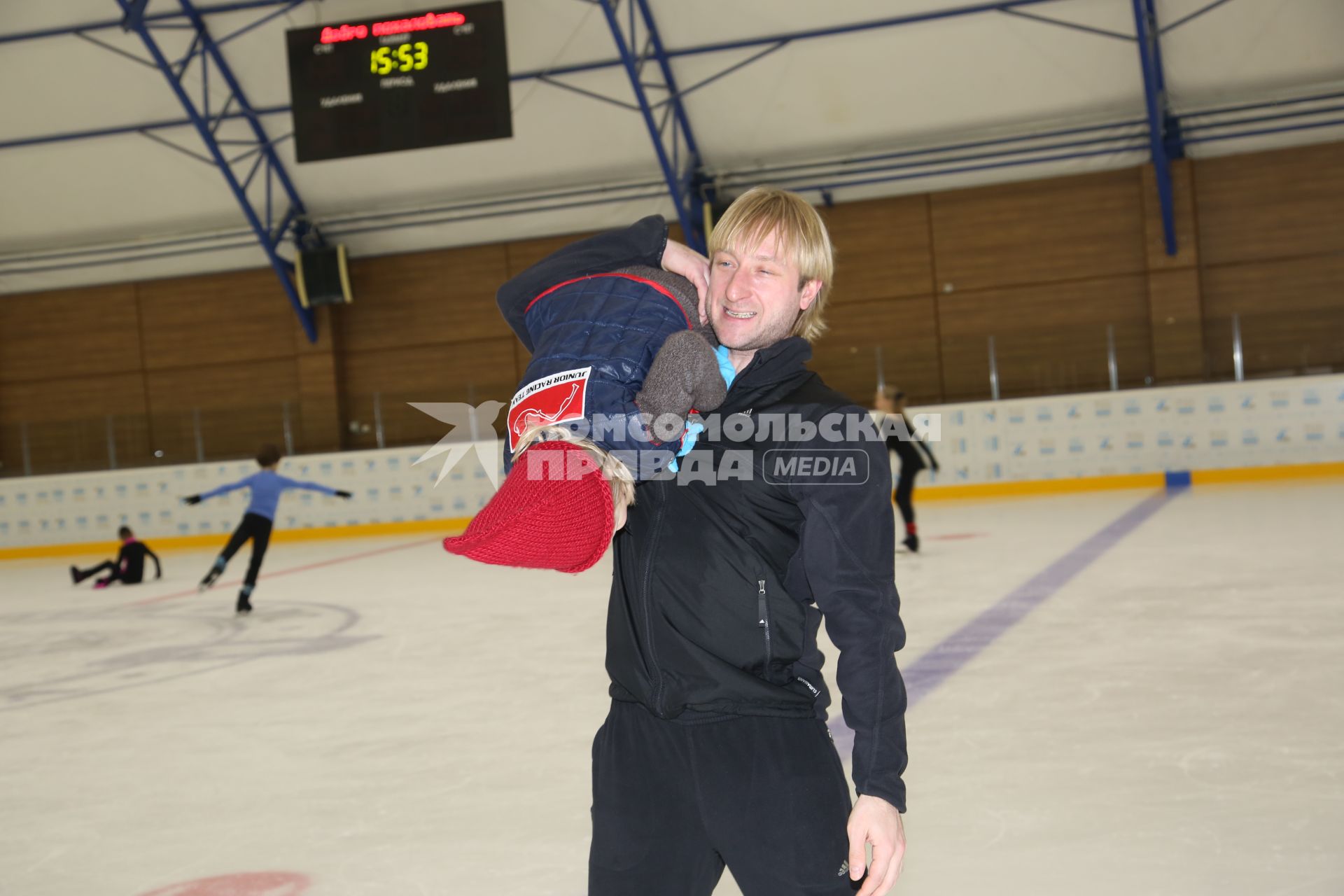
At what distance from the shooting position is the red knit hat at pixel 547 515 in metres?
1.41

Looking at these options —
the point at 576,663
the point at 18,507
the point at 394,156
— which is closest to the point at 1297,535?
the point at 576,663

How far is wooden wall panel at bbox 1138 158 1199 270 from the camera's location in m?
16.7

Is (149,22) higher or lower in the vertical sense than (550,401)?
higher

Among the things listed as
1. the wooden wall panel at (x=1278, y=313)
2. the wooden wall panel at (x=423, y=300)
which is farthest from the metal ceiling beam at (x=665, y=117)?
the wooden wall panel at (x=1278, y=313)

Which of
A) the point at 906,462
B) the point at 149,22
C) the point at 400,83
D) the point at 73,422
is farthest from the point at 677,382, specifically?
Answer: the point at 73,422

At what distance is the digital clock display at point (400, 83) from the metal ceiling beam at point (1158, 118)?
7645 mm

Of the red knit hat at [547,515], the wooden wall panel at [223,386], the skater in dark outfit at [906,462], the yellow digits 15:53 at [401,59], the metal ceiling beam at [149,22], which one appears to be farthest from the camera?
the wooden wall panel at [223,386]

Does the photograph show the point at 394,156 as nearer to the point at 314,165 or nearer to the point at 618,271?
the point at 314,165

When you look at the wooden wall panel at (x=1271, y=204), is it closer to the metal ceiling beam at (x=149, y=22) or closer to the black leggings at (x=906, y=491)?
the black leggings at (x=906, y=491)

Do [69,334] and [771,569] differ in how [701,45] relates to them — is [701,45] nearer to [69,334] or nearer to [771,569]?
[69,334]

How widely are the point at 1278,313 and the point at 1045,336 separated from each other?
2951 mm

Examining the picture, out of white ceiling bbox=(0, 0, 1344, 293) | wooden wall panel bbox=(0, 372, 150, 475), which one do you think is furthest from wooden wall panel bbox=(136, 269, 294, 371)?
white ceiling bbox=(0, 0, 1344, 293)

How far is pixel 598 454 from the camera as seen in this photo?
150 centimetres

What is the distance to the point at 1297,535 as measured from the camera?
8938mm
